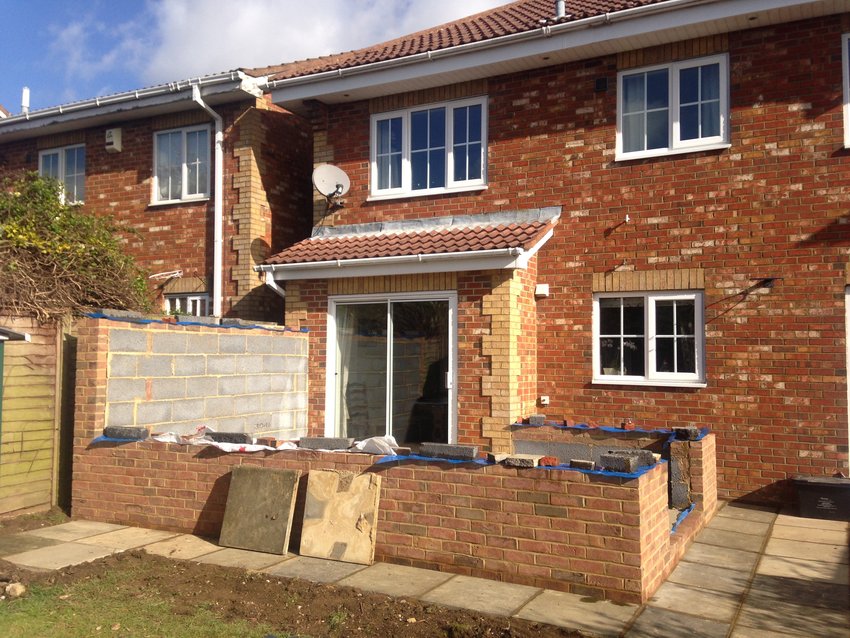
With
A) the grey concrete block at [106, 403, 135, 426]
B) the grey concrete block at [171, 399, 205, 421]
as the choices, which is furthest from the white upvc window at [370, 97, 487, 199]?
the grey concrete block at [106, 403, 135, 426]

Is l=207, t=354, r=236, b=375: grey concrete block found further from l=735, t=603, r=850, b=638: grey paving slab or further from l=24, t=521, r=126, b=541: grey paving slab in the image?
Answer: l=735, t=603, r=850, b=638: grey paving slab

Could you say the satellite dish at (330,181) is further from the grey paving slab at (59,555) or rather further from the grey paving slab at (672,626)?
the grey paving slab at (672,626)

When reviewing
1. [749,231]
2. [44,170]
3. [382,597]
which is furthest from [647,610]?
[44,170]

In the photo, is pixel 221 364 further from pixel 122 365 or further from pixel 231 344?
pixel 122 365

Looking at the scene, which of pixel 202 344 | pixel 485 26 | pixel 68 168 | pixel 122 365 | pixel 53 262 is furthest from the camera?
pixel 68 168

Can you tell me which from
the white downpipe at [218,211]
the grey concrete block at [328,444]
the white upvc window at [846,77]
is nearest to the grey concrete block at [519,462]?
the grey concrete block at [328,444]

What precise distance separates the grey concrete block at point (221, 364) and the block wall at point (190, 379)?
1cm

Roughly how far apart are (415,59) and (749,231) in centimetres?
487

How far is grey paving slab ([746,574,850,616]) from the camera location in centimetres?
529

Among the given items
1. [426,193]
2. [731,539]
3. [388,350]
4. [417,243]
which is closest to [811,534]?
[731,539]

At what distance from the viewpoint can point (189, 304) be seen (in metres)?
12.5

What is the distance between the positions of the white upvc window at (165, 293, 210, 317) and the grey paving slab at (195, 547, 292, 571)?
21.3 ft

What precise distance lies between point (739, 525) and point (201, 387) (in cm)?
602

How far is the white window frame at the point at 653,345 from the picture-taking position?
8812 millimetres
